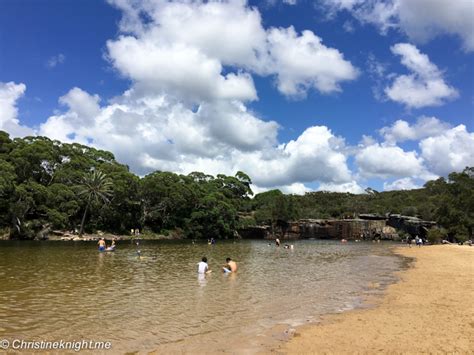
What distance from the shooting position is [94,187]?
75.6 m

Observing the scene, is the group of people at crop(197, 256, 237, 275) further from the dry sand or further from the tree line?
the tree line

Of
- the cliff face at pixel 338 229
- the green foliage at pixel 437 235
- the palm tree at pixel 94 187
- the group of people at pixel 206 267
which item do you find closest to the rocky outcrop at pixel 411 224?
the cliff face at pixel 338 229

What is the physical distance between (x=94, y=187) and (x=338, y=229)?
2735 inches

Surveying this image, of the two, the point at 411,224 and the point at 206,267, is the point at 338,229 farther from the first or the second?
the point at 206,267

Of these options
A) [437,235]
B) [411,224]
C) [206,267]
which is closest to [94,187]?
[206,267]

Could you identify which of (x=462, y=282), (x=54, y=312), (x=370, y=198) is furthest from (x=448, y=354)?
(x=370, y=198)

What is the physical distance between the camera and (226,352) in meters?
9.95

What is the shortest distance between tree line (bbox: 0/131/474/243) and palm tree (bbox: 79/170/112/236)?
0.60ft

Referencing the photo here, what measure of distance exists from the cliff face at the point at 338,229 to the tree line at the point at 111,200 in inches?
145

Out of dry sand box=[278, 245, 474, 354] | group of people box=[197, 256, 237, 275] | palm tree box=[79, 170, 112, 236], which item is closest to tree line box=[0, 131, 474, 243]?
palm tree box=[79, 170, 112, 236]

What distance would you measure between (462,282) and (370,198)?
141 meters

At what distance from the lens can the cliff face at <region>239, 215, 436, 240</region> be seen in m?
107

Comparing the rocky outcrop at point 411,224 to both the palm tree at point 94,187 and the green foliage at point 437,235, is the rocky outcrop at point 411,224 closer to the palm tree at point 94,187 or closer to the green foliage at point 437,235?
the green foliage at point 437,235

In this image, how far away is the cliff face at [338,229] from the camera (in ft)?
351
